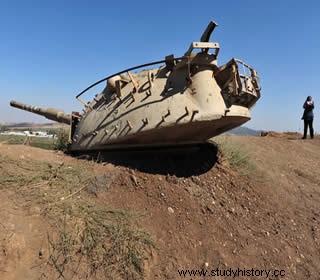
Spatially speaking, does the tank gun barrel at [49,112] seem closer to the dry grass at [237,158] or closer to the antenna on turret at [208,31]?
the dry grass at [237,158]

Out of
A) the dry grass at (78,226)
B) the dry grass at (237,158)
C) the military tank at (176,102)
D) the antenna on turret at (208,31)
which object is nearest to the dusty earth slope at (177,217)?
the dry grass at (78,226)

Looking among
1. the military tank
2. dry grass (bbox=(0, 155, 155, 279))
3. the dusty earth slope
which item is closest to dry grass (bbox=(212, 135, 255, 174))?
the dusty earth slope

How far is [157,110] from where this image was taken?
547 cm

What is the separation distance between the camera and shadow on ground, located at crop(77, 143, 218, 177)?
622 cm

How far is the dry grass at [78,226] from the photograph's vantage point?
12.9 ft

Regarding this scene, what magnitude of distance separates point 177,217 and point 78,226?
1752 millimetres

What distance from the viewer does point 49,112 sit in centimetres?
894

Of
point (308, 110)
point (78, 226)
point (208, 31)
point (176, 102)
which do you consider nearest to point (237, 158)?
point (176, 102)

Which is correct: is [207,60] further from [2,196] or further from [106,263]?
[2,196]

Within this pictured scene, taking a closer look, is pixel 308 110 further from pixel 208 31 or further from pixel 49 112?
pixel 49 112

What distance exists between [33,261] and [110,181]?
6.91ft

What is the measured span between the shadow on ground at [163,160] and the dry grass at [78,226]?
33.3 inches

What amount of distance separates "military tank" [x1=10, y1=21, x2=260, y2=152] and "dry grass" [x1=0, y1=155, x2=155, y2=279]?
1194 millimetres

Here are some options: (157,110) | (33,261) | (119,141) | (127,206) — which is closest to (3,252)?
(33,261)
